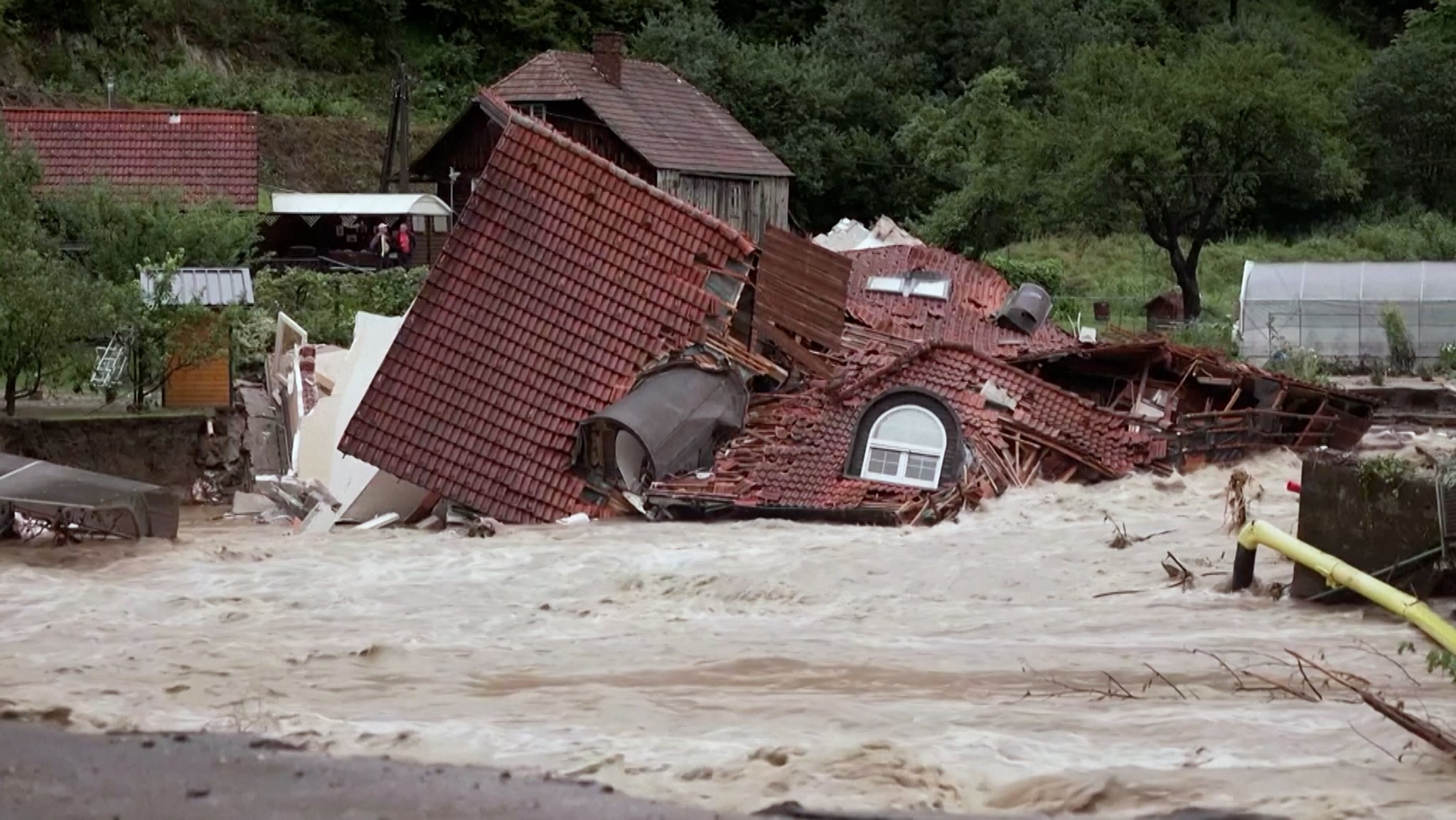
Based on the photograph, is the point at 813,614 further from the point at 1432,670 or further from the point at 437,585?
the point at 1432,670

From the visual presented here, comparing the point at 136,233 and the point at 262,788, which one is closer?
the point at 262,788

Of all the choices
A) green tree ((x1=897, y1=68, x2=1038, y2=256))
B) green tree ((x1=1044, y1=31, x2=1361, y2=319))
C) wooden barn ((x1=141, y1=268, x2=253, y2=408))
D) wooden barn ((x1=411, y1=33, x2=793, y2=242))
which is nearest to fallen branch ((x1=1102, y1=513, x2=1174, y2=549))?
wooden barn ((x1=141, y1=268, x2=253, y2=408))

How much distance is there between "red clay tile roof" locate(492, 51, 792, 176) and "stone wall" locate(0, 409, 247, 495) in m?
18.2

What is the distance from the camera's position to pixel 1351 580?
16219 mm

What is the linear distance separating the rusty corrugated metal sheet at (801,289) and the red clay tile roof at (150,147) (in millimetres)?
16907

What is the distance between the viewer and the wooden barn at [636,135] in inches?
1796

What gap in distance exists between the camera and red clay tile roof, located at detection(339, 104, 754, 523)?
25.8 meters

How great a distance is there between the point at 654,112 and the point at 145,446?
2271cm

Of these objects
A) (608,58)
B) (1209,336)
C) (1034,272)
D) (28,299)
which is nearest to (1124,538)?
(28,299)

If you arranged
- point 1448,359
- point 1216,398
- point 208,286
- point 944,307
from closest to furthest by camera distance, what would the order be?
point 1216,398 → point 208,286 → point 944,307 → point 1448,359

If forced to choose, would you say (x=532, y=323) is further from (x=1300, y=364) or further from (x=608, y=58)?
(x=608, y=58)

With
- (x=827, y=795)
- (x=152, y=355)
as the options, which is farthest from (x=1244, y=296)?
(x=827, y=795)

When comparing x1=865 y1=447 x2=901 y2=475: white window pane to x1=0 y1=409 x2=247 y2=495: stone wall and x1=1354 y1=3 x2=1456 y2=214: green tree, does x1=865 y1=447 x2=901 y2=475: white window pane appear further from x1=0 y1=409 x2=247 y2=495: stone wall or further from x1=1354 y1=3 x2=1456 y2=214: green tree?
x1=1354 y1=3 x2=1456 y2=214: green tree

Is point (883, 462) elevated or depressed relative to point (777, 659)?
elevated
